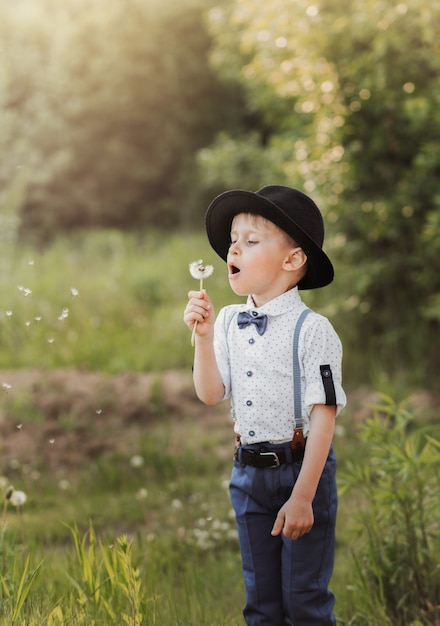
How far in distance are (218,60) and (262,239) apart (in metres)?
8.64

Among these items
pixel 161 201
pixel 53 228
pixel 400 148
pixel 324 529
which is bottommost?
pixel 324 529

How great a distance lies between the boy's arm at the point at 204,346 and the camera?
216 cm

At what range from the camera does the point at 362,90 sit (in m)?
7.02

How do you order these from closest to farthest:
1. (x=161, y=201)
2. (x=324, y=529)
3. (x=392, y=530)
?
1. (x=324, y=529)
2. (x=392, y=530)
3. (x=161, y=201)

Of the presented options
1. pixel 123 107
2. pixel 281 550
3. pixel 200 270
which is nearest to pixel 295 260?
pixel 200 270

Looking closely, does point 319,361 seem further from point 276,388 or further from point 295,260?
point 295,260

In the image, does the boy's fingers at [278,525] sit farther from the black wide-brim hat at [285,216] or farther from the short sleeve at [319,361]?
the black wide-brim hat at [285,216]

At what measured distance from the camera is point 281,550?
2348 mm

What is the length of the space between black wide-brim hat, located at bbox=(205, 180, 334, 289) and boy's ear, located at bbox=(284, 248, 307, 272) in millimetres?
17

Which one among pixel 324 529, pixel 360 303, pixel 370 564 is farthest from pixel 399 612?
pixel 360 303

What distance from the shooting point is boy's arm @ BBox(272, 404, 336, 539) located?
2141 mm

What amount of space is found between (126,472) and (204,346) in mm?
3481

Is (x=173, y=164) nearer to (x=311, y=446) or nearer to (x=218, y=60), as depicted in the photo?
(x=218, y=60)

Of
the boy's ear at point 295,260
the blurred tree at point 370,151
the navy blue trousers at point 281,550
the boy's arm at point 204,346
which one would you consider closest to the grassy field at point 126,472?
the navy blue trousers at point 281,550
